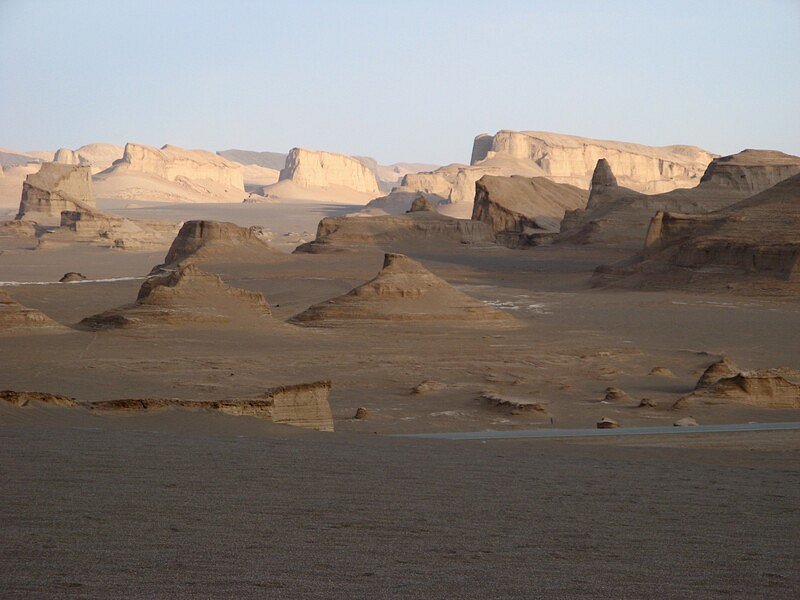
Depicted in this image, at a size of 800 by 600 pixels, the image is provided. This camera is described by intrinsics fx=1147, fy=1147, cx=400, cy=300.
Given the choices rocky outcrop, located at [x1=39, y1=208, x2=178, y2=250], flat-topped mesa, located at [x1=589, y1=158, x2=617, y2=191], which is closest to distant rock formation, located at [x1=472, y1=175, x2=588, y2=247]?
flat-topped mesa, located at [x1=589, y1=158, x2=617, y2=191]

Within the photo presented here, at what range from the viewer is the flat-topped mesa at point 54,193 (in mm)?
81188

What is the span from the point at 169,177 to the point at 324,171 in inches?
1070

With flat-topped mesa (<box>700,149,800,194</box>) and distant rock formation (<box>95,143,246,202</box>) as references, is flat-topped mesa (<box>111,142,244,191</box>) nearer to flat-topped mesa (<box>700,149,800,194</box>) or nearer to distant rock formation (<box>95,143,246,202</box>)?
distant rock formation (<box>95,143,246,202</box>)

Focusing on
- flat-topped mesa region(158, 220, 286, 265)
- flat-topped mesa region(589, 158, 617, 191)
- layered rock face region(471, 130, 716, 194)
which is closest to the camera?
flat-topped mesa region(158, 220, 286, 265)

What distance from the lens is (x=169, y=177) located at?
158625 millimetres

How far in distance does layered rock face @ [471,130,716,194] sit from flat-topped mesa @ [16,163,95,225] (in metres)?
63.3

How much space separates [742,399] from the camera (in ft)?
51.4

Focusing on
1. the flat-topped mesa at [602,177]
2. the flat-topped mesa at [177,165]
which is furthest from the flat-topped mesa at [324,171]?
the flat-topped mesa at [602,177]

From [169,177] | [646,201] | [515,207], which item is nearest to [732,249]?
[646,201]

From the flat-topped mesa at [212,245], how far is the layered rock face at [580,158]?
93590 mm

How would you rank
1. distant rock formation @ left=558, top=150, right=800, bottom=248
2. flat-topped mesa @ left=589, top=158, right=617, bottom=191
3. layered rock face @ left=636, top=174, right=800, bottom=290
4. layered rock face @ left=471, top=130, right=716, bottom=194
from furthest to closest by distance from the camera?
1. layered rock face @ left=471, top=130, right=716, bottom=194
2. flat-topped mesa @ left=589, top=158, right=617, bottom=191
3. distant rock formation @ left=558, top=150, right=800, bottom=248
4. layered rock face @ left=636, top=174, right=800, bottom=290

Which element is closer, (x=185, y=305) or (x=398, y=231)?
(x=185, y=305)

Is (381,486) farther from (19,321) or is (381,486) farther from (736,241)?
(736,241)

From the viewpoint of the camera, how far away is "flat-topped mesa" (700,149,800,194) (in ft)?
213
